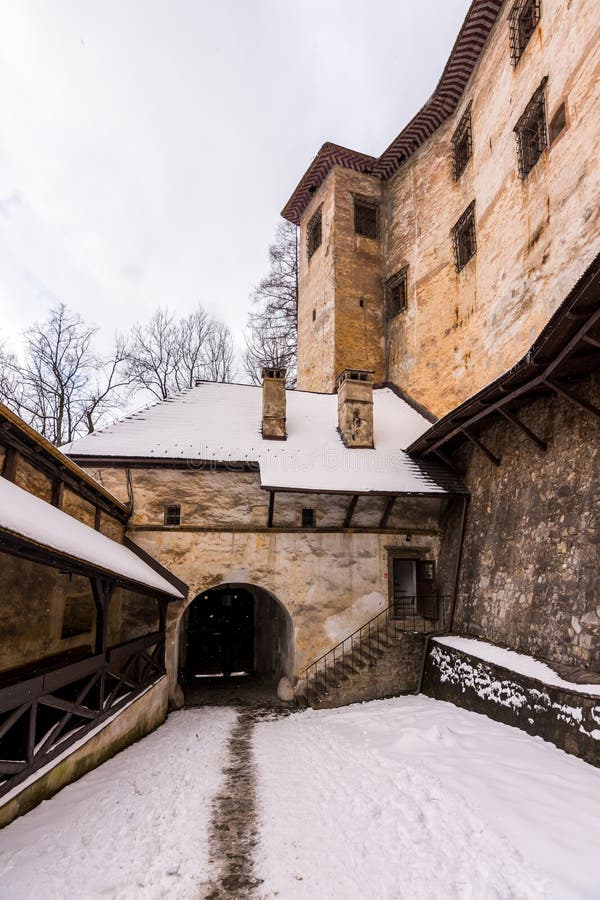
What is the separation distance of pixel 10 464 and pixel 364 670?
360 inches

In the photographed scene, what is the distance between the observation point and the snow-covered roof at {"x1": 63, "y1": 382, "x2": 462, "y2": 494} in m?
12.4

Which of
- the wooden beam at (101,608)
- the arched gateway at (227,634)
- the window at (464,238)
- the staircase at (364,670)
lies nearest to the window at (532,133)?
the window at (464,238)

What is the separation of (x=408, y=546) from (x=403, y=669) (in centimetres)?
313

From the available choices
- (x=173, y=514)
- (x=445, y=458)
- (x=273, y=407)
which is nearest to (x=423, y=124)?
(x=273, y=407)

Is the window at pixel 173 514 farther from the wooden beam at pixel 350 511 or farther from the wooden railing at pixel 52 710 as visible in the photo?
the wooden beam at pixel 350 511

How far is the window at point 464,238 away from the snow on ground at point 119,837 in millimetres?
15176

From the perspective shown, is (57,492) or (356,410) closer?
(57,492)

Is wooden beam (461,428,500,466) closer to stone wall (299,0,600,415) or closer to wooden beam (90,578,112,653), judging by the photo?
stone wall (299,0,600,415)

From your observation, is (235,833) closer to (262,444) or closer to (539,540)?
(539,540)

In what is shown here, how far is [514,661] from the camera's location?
343 inches

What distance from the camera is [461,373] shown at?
51.1 ft

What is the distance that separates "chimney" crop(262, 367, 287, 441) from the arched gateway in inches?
224

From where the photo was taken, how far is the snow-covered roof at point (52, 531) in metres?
4.72

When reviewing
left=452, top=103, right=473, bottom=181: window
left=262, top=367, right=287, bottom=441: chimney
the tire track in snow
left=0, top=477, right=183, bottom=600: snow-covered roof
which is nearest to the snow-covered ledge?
the tire track in snow
